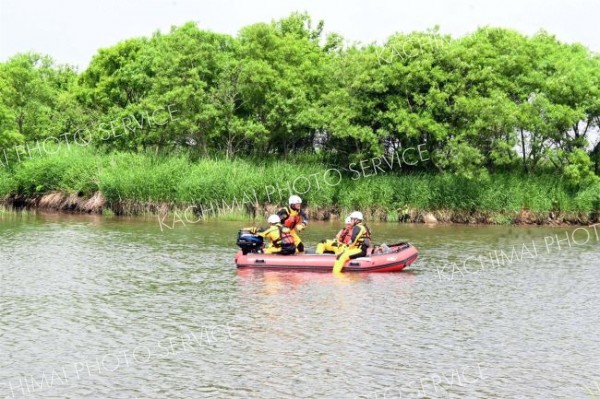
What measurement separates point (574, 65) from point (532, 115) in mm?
3675

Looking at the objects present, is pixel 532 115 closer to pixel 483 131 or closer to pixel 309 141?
pixel 483 131

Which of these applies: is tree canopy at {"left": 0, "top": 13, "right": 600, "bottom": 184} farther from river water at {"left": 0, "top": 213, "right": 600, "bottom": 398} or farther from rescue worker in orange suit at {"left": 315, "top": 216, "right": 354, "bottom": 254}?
rescue worker in orange suit at {"left": 315, "top": 216, "right": 354, "bottom": 254}

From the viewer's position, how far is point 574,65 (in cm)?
4316

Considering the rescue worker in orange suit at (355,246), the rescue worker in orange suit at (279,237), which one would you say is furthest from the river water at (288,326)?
the rescue worker in orange suit at (279,237)

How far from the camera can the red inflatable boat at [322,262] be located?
24.2 metres

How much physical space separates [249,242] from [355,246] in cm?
303

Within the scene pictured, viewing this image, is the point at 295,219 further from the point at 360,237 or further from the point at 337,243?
the point at 360,237

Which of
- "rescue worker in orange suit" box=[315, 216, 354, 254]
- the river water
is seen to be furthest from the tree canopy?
"rescue worker in orange suit" box=[315, 216, 354, 254]

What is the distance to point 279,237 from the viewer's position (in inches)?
976

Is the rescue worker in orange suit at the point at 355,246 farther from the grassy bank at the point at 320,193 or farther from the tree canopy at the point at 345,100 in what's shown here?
the tree canopy at the point at 345,100

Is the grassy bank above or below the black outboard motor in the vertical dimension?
above

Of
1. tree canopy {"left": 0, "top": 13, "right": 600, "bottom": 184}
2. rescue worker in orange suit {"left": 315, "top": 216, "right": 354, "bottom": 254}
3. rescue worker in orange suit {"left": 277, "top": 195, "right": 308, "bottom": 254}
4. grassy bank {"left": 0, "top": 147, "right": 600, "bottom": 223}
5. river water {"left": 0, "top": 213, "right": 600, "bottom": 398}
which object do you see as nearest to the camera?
river water {"left": 0, "top": 213, "right": 600, "bottom": 398}

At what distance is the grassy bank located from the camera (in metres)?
40.6

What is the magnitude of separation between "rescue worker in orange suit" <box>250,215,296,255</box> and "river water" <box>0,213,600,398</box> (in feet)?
3.12
